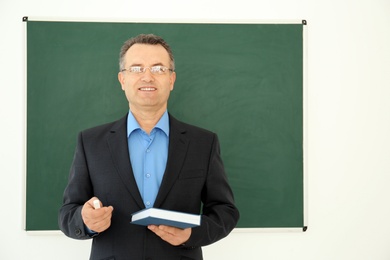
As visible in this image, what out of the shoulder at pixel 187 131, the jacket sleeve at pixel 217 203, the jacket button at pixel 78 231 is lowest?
the jacket button at pixel 78 231

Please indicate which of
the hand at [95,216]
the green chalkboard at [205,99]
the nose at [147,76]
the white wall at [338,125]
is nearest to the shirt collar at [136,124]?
the nose at [147,76]

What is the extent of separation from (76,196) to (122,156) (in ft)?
0.87

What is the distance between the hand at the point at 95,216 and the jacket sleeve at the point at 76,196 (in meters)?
0.09

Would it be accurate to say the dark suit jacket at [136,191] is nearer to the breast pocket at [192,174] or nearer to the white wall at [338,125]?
the breast pocket at [192,174]

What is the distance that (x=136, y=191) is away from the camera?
171cm

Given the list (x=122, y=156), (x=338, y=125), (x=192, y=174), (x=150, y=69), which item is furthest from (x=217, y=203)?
(x=338, y=125)

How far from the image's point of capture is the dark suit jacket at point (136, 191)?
1.73 meters

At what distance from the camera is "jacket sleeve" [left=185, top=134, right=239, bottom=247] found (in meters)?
1.73

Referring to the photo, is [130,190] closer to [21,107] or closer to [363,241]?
[21,107]

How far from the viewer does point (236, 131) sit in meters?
2.55

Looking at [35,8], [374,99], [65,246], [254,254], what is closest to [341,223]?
[254,254]

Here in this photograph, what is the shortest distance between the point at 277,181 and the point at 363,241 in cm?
71

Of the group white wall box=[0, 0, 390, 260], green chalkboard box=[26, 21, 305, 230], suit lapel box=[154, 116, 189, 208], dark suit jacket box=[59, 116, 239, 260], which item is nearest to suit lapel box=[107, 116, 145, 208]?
dark suit jacket box=[59, 116, 239, 260]

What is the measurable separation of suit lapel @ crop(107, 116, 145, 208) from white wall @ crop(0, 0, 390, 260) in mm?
981
